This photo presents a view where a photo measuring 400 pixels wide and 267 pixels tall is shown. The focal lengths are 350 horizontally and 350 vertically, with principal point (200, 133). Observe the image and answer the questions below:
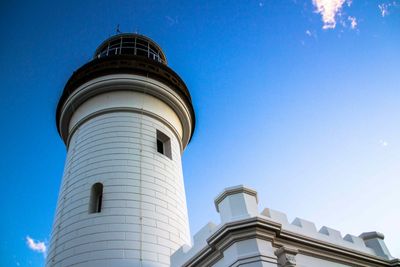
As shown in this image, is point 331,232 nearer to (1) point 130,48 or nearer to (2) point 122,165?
(2) point 122,165

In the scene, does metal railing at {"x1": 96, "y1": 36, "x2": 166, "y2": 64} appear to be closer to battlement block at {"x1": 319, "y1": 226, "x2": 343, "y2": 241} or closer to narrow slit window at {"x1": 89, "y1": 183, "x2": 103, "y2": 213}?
narrow slit window at {"x1": 89, "y1": 183, "x2": 103, "y2": 213}

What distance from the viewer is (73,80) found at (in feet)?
49.3

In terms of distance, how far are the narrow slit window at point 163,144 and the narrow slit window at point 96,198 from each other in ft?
10.0

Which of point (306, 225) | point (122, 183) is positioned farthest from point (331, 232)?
point (122, 183)

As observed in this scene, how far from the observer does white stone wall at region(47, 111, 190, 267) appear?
33.6 feet

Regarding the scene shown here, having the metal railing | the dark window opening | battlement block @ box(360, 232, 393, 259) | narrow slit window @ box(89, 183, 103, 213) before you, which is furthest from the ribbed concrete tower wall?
battlement block @ box(360, 232, 393, 259)

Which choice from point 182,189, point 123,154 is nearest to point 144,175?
point 123,154

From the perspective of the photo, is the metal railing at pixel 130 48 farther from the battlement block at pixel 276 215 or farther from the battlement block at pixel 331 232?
the battlement block at pixel 331 232

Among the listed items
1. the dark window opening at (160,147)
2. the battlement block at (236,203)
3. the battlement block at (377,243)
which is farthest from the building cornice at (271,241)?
the dark window opening at (160,147)

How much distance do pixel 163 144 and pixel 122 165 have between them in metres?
2.64

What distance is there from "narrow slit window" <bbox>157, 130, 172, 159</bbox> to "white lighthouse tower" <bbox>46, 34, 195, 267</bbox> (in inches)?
1.6

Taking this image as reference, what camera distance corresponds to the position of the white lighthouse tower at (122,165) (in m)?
10.4

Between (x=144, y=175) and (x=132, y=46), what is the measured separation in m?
8.50

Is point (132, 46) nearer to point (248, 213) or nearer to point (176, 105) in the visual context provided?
point (176, 105)
